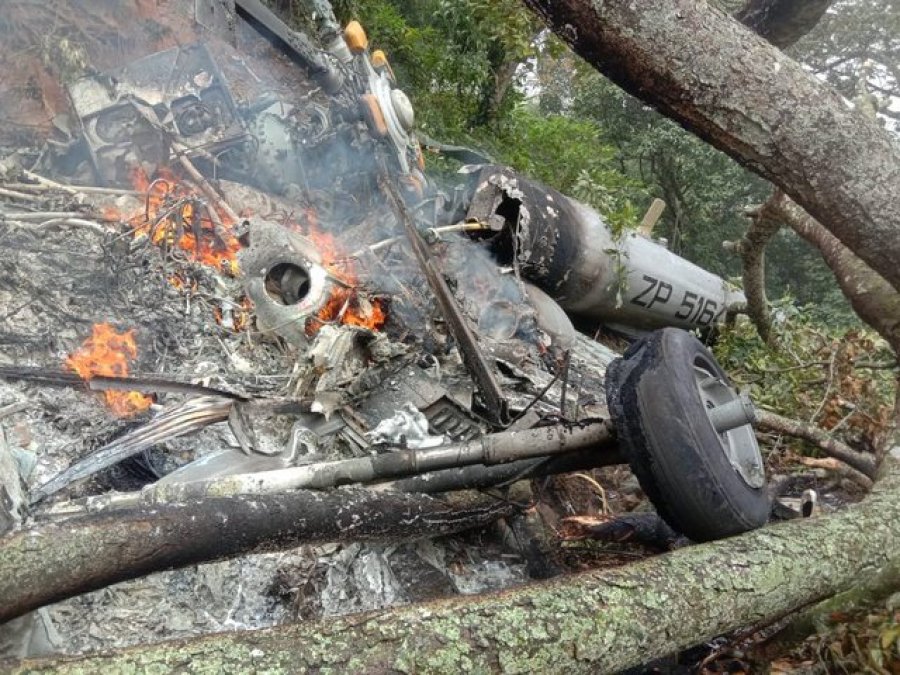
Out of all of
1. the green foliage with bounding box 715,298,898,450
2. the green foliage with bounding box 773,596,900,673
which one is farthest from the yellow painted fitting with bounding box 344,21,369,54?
the green foliage with bounding box 773,596,900,673

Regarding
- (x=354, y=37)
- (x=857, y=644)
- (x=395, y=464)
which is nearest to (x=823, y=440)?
(x=857, y=644)

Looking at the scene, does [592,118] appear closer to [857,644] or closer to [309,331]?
[309,331]

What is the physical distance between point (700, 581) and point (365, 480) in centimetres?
138

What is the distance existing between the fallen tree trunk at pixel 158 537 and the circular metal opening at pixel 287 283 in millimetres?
2402

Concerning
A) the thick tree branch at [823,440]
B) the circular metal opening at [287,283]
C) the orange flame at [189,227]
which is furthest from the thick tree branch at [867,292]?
the orange flame at [189,227]

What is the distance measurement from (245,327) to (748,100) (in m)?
3.72

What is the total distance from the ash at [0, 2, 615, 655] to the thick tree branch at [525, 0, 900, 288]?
1232 millimetres

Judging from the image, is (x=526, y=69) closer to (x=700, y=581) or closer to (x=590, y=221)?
(x=590, y=221)

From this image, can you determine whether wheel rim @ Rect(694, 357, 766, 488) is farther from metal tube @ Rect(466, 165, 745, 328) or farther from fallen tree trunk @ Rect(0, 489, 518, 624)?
metal tube @ Rect(466, 165, 745, 328)

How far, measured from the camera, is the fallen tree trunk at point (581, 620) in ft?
4.54

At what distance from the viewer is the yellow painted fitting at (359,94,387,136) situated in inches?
234

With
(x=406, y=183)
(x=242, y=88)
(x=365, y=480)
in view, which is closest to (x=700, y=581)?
(x=365, y=480)

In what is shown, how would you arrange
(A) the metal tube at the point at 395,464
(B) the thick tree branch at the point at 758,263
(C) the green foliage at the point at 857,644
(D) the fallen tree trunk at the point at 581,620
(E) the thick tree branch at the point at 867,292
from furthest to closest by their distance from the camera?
(B) the thick tree branch at the point at 758,263, (E) the thick tree branch at the point at 867,292, (A) the metal tube at the point at 395,464, (C) the green foliage at the point at 857,644, (D) the fallen tree trunk at the point at 581,620

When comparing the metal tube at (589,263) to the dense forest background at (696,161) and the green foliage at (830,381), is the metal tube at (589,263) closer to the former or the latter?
the dense forest background at (696,161)
